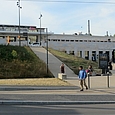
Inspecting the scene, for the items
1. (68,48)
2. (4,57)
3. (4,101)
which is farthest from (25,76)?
(68,48)

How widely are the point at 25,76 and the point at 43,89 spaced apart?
12.5 meters

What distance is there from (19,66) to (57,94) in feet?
60.2

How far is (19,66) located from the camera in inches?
1398

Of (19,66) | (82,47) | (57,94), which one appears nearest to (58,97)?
(57,94)

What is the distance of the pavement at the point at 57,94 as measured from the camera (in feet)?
46.5

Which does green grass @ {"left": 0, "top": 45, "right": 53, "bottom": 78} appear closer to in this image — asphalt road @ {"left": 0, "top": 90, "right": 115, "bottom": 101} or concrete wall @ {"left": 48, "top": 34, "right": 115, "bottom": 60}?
asphalt road @ {"left": 0, "top": 90, "right": 115, "bottom": 101}

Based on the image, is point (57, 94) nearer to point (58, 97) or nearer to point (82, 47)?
point (58, 97)

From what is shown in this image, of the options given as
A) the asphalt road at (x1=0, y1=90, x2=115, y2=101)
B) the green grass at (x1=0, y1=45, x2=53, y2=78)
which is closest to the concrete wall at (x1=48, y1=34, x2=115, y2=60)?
the green grass at (x1=0, y1=45, x2=53, y2=78)

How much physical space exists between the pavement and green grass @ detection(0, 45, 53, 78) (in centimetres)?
192

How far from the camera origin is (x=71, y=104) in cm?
1391

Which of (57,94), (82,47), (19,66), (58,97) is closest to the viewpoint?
(58,97)

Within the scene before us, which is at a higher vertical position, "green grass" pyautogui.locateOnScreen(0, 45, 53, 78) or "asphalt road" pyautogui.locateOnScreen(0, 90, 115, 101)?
"green grass" pyautogui.locateOnScreen(0, 45, 53, 78)

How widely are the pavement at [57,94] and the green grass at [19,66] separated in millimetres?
1924

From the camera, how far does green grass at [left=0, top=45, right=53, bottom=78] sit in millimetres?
33500
